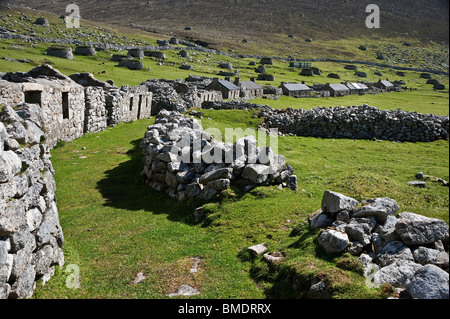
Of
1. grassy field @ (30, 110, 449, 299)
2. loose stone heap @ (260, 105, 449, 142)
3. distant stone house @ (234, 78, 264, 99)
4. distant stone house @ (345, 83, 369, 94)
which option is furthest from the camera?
distant stone house @ (345, 83, 369, 94)

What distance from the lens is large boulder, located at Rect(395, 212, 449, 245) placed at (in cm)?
593

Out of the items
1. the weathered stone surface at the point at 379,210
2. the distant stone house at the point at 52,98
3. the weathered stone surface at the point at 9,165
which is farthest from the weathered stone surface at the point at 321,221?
the distant stone house at the point at 52,98

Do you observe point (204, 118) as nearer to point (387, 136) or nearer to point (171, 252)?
point (387, 136)

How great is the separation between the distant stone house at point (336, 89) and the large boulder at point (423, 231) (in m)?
68.1

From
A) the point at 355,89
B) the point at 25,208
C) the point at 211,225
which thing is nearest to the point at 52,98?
the point at 211,225

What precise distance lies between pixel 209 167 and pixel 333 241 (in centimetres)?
588

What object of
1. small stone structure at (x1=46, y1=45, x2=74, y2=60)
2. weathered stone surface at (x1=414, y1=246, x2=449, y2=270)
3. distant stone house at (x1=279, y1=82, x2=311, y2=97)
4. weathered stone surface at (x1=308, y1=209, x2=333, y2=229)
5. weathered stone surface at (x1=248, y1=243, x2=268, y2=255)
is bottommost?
weathered stone surface at (x1=248, y1=243, x2=268, y2=255)

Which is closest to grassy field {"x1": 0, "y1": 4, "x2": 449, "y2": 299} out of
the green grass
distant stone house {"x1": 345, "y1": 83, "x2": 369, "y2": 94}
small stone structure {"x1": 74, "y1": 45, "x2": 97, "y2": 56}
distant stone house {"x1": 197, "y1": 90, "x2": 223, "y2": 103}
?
distant stone house {"x1": 197, "y1": 90, "x2": 223, "y2": 103}

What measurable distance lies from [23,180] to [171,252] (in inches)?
143

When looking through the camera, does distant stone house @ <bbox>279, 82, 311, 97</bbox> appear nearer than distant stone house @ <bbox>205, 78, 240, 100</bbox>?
No

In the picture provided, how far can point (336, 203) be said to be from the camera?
777cm

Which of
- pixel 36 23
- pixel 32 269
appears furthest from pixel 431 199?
pixel 36 23

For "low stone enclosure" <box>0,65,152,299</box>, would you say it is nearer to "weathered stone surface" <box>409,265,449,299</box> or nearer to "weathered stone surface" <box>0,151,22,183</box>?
"weathered stone surface" <box>0,151,22,183</box>

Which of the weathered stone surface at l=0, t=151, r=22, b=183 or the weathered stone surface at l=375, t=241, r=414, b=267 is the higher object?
the weathered stone surface at l=0, t=151, r=22, b=183
